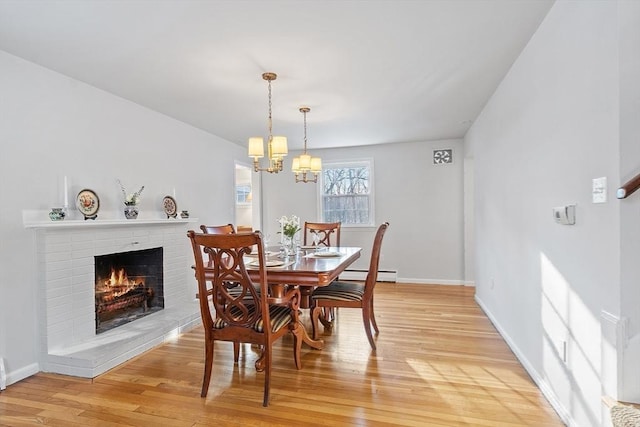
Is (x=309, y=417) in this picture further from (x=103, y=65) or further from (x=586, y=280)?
(x=103, y=65)

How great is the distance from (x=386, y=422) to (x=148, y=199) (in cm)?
325

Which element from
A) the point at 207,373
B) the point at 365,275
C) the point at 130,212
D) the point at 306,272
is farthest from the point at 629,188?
the point at 365,275

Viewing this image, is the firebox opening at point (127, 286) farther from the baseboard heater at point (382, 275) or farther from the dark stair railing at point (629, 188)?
the dark stair railing at point (629, 188)

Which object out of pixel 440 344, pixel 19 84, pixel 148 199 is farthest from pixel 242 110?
pixel 440 344

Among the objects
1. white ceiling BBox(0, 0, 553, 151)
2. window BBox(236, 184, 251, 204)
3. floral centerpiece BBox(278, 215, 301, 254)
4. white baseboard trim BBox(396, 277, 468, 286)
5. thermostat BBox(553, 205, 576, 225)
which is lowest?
white baseboard trim BBox(396, 277, 468, 286)

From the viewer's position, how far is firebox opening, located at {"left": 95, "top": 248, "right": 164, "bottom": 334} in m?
3.44

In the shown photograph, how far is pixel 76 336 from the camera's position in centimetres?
295

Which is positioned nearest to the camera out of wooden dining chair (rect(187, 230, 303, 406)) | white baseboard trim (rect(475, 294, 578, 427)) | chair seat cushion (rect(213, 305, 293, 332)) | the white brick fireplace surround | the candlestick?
white baseboard trim (rect(475, 294, 578, 427))

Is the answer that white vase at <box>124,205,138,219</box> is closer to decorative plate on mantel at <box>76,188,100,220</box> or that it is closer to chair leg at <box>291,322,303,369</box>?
decorative plate on mantel at <box>76,188,100,220</box>

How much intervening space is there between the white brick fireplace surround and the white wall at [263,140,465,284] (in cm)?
342

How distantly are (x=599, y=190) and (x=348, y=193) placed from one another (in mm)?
4795

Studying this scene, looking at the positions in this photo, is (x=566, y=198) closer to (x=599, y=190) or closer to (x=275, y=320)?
(x=599, y=190)

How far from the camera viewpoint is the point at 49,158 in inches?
112

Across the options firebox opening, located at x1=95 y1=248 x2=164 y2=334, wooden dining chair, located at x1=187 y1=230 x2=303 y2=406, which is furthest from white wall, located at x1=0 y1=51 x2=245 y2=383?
wooden dining chair, located at x1=187 y1=230 x2=303 y2=406
